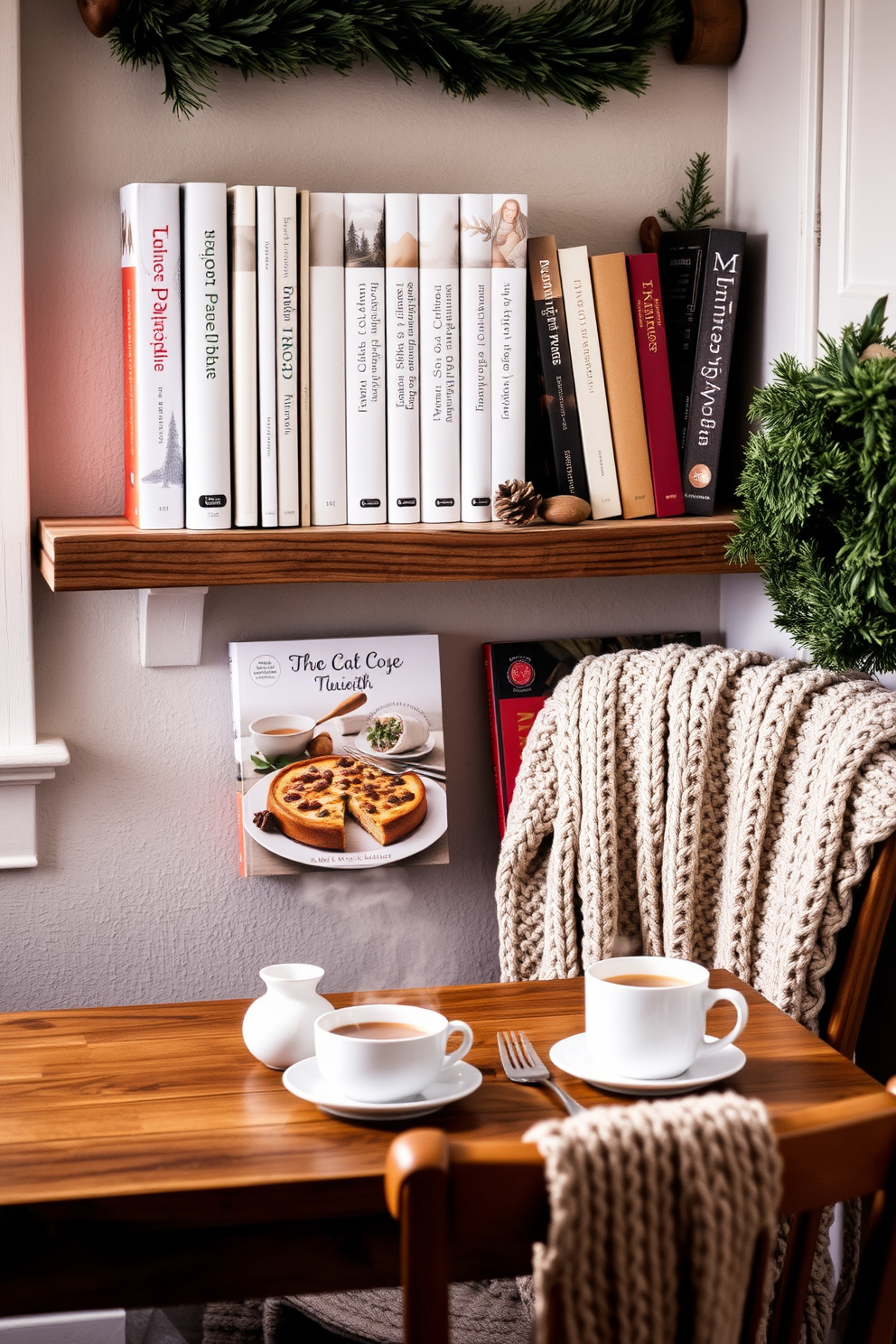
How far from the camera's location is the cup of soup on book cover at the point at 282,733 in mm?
1521

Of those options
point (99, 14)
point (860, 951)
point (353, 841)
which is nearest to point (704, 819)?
point (860, 951)

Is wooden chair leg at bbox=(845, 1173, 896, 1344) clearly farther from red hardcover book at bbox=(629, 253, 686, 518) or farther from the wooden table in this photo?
red hardcover book at bbox=(629, 253, 686, 518)

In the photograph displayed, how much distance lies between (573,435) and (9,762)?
753mm

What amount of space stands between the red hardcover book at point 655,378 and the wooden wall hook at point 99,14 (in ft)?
2.07

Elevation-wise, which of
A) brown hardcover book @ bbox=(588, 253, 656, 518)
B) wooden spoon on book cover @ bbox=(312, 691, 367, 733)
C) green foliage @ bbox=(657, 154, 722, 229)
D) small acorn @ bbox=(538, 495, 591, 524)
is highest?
green foliage @ bbox=(657, 154, 722, 229)

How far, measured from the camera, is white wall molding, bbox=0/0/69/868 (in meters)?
1.34

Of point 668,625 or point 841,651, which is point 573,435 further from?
point 841,651

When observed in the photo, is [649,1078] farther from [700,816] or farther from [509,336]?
[509,336]

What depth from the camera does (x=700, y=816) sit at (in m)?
1.37

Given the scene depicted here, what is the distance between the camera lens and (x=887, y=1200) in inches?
27.7

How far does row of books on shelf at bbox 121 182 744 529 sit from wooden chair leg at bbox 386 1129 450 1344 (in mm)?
879

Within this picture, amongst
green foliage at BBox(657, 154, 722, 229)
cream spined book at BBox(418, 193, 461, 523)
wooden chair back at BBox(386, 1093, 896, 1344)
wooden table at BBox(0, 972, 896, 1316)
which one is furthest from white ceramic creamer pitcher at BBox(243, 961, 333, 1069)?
green foliage at BBox(657, 154, 722, 229)

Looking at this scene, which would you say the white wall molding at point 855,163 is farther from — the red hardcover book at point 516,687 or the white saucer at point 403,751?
the white saucer at point 403,751

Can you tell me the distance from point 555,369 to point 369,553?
33cm
